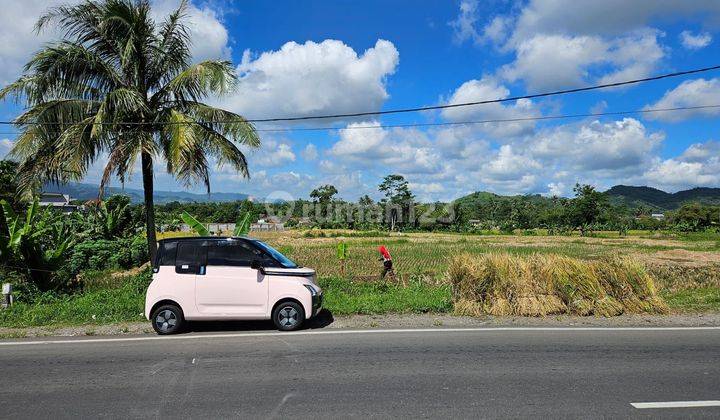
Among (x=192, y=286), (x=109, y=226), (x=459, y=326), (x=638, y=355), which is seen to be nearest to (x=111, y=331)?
(x=192, y=286)

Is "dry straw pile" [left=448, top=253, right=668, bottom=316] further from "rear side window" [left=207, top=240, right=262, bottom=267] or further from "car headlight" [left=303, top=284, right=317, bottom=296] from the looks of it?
"rear side window" [left=207, top=240, right=262, bottom=267]

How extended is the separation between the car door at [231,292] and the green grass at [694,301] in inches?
344

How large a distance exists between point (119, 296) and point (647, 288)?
12120 millimetres

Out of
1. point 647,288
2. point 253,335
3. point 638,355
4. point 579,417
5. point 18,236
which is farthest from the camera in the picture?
point 18,236

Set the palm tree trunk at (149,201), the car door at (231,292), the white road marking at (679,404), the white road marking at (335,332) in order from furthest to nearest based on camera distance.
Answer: the palm tree trunk at (149,201) < the car door at (231,292) < the white road marking at (335,332) < the white road marking at (679,404)

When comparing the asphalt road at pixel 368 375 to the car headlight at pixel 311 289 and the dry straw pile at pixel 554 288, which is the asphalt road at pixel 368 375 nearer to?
the car headlight at pixel 311 289

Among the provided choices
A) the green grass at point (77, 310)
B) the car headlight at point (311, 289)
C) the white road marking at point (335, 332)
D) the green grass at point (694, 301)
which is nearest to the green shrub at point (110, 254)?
the green grass at point (77, 310)

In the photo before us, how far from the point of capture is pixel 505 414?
476 centimetres

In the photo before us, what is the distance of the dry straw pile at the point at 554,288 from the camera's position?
32.2 feet

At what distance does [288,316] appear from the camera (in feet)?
28.0

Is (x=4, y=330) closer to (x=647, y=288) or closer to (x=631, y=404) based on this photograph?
(x=631, y=404)

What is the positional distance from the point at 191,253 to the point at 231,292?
3.47 ft

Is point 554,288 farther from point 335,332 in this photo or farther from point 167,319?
point 167,319

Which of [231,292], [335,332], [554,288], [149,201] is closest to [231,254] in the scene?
[231,292]
